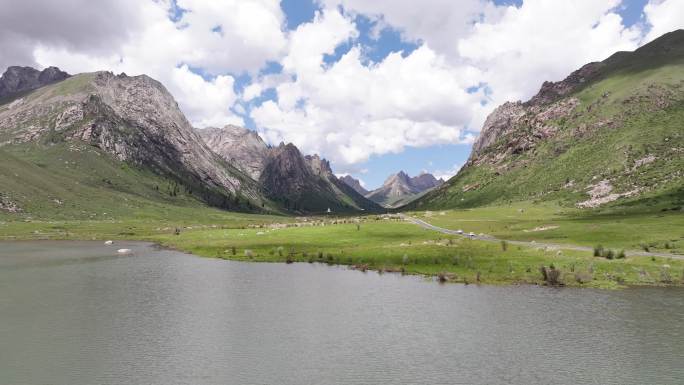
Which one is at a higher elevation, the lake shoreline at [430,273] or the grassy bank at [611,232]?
the grassy bank at [611,232]

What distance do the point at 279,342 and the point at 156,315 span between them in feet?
59.4

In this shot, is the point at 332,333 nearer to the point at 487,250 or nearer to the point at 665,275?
the point at 665,275

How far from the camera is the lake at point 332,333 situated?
34.4m

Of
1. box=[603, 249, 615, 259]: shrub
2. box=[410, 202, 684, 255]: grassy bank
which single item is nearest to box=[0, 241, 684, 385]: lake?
box=[603, 249, 615, 259]: shrub

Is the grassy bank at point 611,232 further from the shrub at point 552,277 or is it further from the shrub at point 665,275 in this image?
the shrub at point 552,277

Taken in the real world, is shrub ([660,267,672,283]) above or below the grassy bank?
below

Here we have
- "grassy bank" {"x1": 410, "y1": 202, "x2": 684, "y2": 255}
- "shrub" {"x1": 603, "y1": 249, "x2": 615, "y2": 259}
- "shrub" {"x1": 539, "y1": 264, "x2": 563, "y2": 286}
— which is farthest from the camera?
"grassy bank" {"x1": 410, "y1": 202, "x2": 684, "y2": 255}

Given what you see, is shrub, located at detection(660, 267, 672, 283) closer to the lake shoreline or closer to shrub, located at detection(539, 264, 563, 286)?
the lake shoreline

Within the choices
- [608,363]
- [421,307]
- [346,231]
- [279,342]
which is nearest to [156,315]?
[279,342]

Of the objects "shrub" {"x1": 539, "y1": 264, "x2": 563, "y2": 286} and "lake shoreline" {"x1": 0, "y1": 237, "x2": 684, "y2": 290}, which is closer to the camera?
"lake shoreline" {"x1": 0, "y1": 237, "x2": 684, "y2": 290}

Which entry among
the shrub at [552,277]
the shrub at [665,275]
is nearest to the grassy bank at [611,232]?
the shrub at [665,275]

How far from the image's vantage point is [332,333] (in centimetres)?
4453

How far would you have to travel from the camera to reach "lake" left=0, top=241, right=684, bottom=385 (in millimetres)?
34375

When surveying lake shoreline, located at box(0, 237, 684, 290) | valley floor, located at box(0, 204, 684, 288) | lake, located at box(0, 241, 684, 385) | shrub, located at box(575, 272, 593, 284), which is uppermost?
valley floor, located at box(0, 204, 684, 288)
